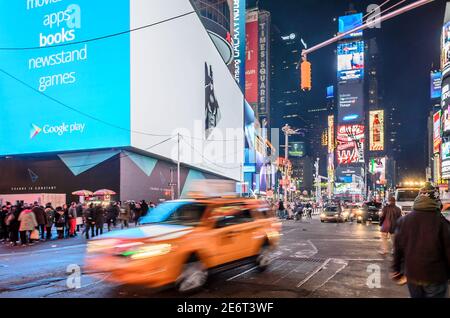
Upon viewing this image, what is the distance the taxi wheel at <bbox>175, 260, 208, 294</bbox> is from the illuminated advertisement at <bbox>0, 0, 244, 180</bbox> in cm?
2537

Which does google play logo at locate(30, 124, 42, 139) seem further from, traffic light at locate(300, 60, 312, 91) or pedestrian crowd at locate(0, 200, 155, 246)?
traffic light at locate(300, 60, 312, 91)

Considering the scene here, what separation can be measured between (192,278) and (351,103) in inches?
4553

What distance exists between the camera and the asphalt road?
23.8ft

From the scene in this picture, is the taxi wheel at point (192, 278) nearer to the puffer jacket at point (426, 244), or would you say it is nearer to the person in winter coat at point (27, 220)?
the puffer jacket at point (426, 244)

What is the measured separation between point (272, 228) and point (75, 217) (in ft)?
42.2

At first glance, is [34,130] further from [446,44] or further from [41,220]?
[446,44]

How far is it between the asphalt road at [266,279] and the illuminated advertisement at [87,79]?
20572 mm

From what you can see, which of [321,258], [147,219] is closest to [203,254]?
[147,219]

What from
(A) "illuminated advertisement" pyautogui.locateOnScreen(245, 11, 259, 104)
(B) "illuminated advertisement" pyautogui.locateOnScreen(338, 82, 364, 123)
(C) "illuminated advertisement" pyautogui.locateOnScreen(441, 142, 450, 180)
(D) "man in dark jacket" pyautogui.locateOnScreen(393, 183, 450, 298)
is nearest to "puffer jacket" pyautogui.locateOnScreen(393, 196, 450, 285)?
(D) "man in dark jacket" pyautogui.locateOnScreen(393, 183, 450, 298)

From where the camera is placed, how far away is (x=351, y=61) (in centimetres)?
11850

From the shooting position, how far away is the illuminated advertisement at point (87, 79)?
31.7 m

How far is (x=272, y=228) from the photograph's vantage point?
10305 millimetres

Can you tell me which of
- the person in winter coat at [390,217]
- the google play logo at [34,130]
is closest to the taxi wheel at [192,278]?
the person in winter coat at [390,217]
